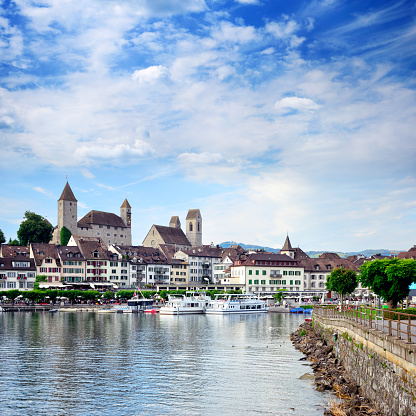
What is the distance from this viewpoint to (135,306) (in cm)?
11406

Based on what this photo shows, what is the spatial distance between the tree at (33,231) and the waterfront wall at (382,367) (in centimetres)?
13177

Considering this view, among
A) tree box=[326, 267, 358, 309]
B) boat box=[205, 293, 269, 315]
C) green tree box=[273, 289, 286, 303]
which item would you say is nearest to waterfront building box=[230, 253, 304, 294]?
green tree box=[273, 289, 286, 303]

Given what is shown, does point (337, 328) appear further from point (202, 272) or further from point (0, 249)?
point (202, 272)

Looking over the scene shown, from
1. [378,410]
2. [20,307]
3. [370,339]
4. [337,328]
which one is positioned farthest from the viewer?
[20,307]

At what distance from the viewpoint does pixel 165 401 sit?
30500 mm

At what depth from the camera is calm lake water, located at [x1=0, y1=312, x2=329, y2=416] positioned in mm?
29281

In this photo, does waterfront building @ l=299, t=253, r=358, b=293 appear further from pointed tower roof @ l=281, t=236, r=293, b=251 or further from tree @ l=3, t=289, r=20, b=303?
tree @ l=3, t=289, r=20, b=303

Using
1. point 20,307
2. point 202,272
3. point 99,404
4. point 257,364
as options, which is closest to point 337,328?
point 257,364

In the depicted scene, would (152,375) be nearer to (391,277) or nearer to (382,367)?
(382,367)

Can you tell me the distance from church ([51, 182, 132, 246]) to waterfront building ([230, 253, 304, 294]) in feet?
180

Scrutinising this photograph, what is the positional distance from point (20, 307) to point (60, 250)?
28092mm

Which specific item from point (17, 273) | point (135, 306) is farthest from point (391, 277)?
point (17, 273)

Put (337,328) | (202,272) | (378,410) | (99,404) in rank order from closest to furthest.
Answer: (378,410) < (99,404) < (337,328) < (202,272)

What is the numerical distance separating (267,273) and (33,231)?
2494 inches
